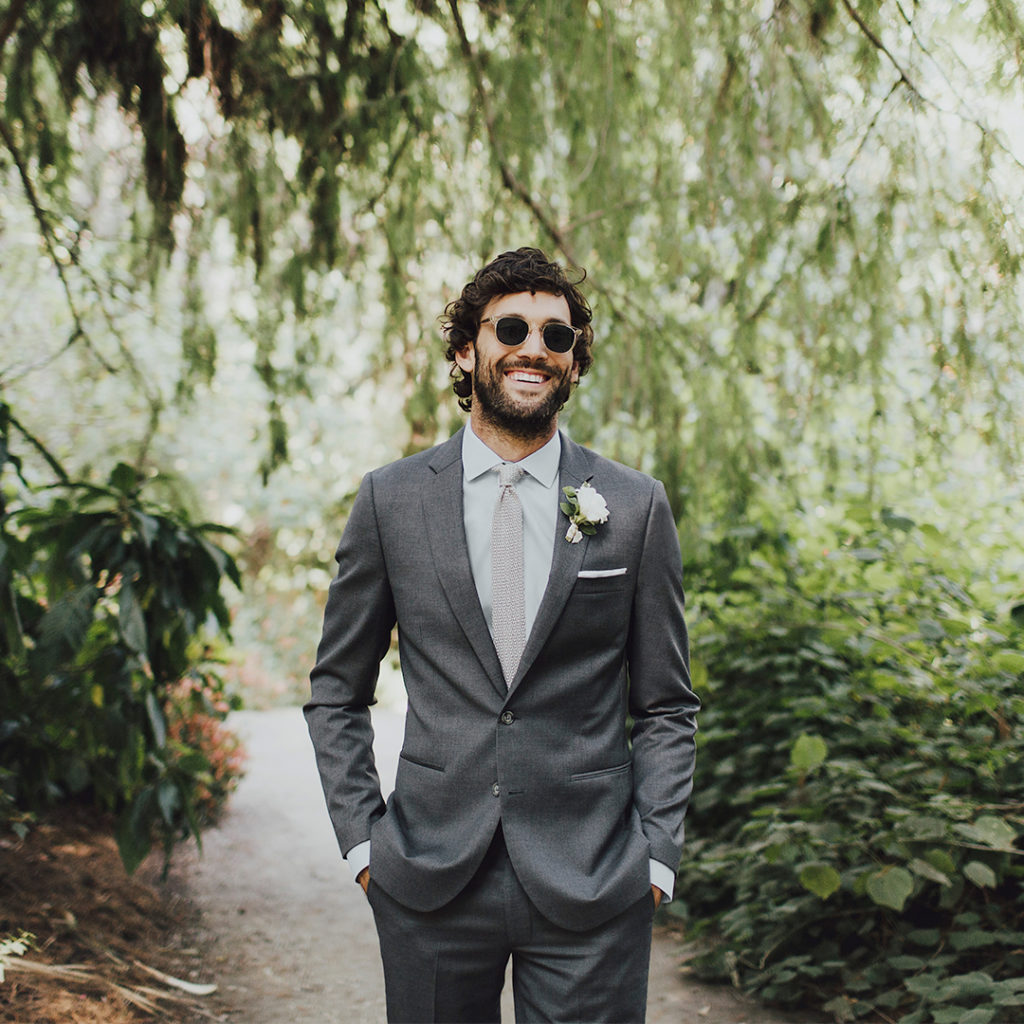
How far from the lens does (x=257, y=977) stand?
3.92 m

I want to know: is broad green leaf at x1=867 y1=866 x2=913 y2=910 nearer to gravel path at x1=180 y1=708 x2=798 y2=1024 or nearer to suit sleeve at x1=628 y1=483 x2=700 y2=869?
gravel path at x1=180 y1=708 x2=798 y2=1024

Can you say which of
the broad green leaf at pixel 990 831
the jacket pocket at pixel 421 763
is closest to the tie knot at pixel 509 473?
the jacket pocket at pixel 421 763

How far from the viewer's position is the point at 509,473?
6.17 ft

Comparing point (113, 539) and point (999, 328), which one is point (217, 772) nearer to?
point (113, 539)

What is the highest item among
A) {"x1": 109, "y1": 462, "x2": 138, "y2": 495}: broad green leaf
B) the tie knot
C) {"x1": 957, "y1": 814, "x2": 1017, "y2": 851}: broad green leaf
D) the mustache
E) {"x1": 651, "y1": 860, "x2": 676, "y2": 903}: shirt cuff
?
the mustache

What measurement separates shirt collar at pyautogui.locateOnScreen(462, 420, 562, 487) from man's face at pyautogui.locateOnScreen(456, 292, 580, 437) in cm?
5

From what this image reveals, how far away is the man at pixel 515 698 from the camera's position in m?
1.70

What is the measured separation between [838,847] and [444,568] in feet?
7.00

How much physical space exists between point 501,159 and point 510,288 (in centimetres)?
186

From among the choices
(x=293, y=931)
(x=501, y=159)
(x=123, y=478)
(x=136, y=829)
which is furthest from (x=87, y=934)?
(x=501, y=159)

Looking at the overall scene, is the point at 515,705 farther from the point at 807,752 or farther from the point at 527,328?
the point at 807,752

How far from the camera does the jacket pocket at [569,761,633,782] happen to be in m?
1.75

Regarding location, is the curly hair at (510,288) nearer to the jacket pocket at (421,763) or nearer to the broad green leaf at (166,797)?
the jacket pocket at (421,763)

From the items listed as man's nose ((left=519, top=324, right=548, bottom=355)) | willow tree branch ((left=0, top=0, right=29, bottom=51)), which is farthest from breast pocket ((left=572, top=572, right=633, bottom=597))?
→ willow tree branch ((left=0, top=0, right=29, bottom=51))
